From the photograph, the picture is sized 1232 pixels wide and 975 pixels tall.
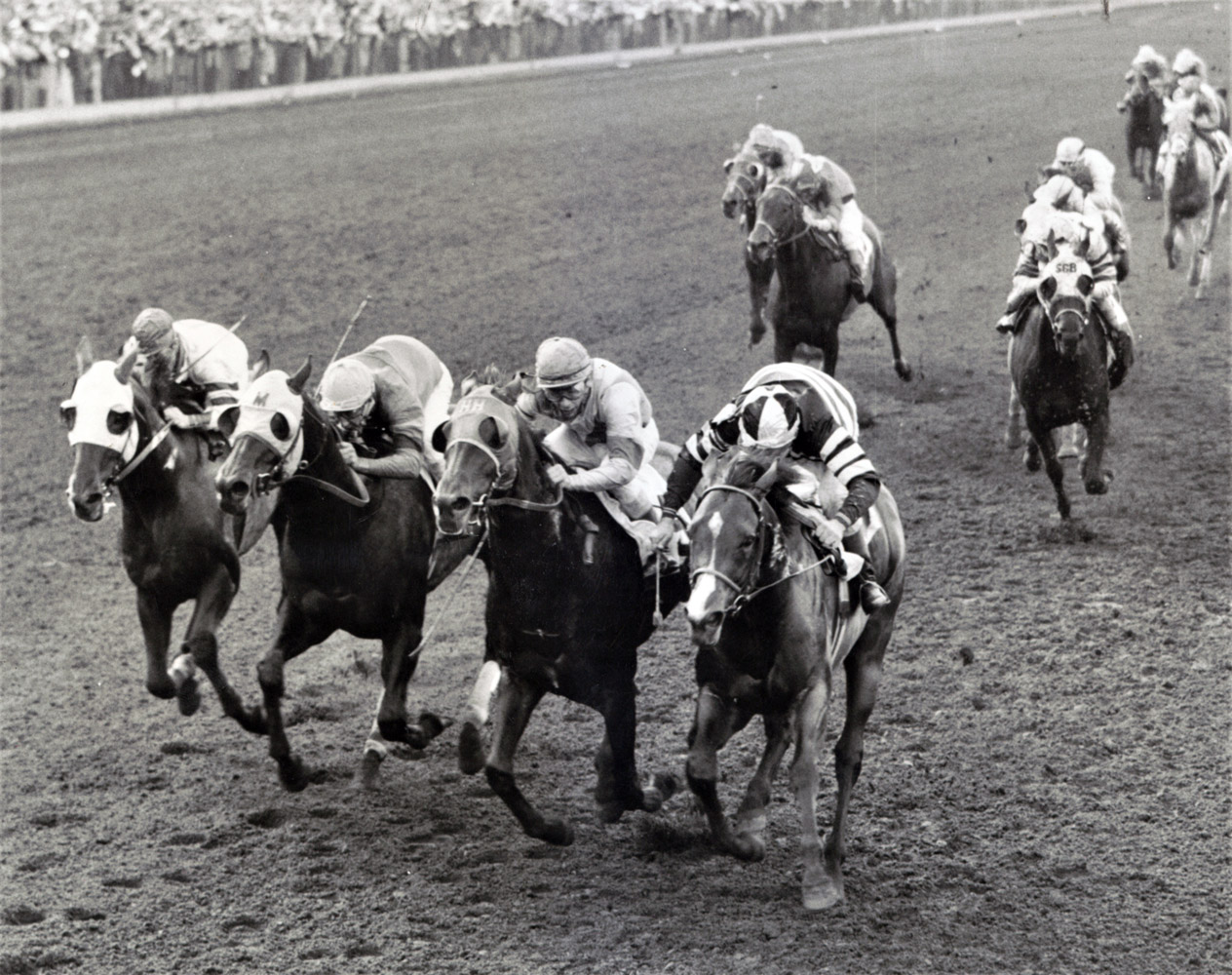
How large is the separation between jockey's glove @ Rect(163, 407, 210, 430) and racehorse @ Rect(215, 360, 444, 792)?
742mm

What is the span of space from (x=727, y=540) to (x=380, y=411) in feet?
7.58

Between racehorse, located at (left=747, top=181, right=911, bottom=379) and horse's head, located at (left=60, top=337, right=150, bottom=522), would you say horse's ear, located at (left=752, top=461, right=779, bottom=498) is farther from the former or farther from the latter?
racehorse, located at (left=747, top=181, right=911, bottom=379)

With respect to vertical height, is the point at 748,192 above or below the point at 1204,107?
below

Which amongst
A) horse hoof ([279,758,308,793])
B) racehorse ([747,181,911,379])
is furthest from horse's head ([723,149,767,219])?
horse hoof ([279,758,308,793])

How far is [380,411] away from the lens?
296 inches

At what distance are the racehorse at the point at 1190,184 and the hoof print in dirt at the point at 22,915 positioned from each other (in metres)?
13.2

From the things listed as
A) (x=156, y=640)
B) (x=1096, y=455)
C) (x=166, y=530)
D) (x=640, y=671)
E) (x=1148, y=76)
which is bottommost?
(x=640, y=671)

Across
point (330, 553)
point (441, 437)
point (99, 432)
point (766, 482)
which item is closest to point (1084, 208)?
point (766, 482)

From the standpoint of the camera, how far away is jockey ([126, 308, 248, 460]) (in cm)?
795

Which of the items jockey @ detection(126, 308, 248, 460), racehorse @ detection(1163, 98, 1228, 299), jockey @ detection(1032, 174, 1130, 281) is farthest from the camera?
racehorse @ detection(1163, 98, 1228, 299)

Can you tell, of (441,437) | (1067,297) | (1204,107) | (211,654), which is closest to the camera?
(441,437)

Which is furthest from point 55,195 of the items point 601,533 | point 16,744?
point 601,533

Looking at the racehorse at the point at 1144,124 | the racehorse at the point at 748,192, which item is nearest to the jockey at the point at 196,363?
the racehorse at the point at 748,192

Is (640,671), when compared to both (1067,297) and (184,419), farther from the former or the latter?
(1067,297)
